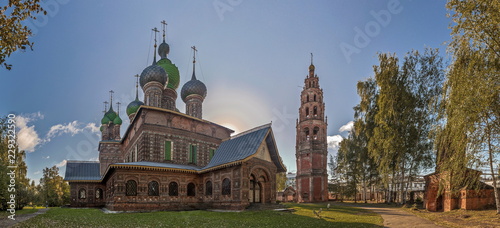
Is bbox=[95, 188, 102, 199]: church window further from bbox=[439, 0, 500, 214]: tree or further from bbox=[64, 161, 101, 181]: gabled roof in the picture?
bbox=[439, 0, 500, 214]: tree

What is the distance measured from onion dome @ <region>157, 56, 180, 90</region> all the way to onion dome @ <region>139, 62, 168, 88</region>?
3.35m

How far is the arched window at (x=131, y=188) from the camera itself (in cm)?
2061

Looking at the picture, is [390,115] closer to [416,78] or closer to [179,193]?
[416,78]

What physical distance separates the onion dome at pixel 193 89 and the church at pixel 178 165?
131mm

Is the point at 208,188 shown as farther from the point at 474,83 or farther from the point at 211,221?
the point at 474,83

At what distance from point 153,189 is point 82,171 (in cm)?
2037

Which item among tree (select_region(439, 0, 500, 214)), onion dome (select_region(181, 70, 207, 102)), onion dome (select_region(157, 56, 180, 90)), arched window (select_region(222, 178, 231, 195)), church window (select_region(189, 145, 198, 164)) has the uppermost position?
onion dome (select_region(157, 56, 180, 90))

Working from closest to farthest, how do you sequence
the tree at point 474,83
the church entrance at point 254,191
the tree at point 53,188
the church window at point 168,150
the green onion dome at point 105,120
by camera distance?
the tree at point 474,83 < the church entrance at point 254,191 < the church window at point 168,150 < the tree at point 53,188 < the green onion dome at point 105,120

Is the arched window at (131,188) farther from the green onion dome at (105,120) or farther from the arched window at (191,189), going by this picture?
the green onion dome at (105,120)

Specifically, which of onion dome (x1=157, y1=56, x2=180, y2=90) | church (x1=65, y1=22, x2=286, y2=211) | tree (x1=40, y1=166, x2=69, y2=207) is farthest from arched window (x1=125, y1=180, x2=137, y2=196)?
tree (x1=40, y1=166, x2=69, y2=207)

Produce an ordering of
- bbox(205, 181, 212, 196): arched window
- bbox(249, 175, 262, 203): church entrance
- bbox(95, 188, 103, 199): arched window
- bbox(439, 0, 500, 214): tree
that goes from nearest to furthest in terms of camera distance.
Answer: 1. bbox(439, 0, 500, 214): tree
2. bbox(249, 175, 262, 203): church entrance
3. bbox(205, 181, 212, 196): arched window
4. bbox(95, 188, 103, 199): arched window

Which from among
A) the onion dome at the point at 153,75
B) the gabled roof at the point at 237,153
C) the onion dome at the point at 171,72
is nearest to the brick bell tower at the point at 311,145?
the gabled roof at the point at 237,153

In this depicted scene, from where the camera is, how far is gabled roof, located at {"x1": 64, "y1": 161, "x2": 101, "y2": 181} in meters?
34.1

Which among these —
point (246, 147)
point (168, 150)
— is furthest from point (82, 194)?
point (246, 147)
